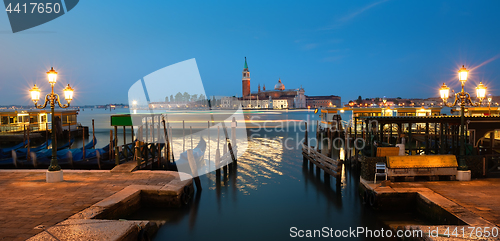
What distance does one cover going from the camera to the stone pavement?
173 inches

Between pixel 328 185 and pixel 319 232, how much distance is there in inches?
130

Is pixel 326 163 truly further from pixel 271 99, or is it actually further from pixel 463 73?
pixel 271 99

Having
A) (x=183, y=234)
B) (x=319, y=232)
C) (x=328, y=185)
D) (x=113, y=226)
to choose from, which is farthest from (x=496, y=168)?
(x=113, y=226)

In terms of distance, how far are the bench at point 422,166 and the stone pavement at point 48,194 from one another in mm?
5012

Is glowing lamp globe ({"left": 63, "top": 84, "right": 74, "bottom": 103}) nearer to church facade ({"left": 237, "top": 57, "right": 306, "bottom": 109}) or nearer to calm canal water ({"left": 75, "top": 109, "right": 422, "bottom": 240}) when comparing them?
calm canal water ({"left": 75, "top": 109, "right": 422, "bottom": 240})

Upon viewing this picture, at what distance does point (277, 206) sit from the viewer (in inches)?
290

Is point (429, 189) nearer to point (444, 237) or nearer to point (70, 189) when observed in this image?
point (444, 237)

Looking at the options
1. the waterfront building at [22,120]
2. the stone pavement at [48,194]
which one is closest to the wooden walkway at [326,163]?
the stone pavement at [48,194]

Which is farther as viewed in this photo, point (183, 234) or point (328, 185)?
point (328, 185)

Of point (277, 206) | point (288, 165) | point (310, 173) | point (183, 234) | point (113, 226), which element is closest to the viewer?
point (113, 226)

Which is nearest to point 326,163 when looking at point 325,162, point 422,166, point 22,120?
point 325,162

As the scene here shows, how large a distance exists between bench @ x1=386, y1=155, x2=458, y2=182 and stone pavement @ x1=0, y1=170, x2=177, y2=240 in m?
5.01

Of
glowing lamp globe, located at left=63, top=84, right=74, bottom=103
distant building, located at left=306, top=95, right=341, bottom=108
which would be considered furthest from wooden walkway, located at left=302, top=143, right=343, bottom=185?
distant building, located at left=306, top=95, right=341, bottom=108

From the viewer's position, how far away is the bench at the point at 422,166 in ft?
21.9
